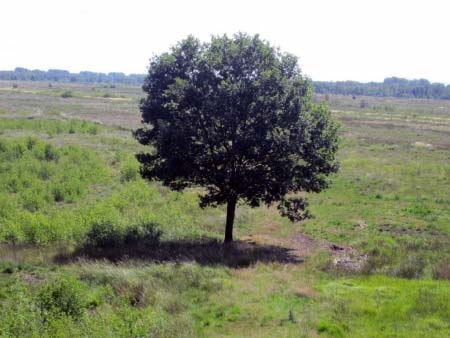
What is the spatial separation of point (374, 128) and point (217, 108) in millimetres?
80405

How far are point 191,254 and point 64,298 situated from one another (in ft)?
23.7

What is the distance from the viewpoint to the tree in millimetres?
20359

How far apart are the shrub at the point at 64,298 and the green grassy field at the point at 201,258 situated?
41mm

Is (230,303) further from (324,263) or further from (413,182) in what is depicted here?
(413,182)

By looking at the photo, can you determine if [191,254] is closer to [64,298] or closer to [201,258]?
[201,258]

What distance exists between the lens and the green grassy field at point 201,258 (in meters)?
12.1

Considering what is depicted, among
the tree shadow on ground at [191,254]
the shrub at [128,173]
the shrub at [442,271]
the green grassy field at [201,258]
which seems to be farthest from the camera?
the shrub at [128,173]

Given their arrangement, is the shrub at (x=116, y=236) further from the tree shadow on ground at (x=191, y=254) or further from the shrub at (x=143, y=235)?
the tree shadow on ground at (x=191, y=254)

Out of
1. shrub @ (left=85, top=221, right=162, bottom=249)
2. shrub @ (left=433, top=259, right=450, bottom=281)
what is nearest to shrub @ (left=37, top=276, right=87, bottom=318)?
shrub @ (left=85, top=221, right=162, bottom=249)

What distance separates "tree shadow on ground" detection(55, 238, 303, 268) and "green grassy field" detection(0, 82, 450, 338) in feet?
0.27

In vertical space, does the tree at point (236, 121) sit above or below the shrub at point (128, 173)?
above

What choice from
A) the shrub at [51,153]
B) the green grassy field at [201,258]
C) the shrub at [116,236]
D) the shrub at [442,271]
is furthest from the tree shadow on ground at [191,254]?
the shrub at [51,153]

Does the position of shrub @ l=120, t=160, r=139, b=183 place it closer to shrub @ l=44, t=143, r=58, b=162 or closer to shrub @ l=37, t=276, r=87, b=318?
shrub @ l=44, t=143, r=58, b=162

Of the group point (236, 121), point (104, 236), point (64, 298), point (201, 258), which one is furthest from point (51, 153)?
point (64, 298)
